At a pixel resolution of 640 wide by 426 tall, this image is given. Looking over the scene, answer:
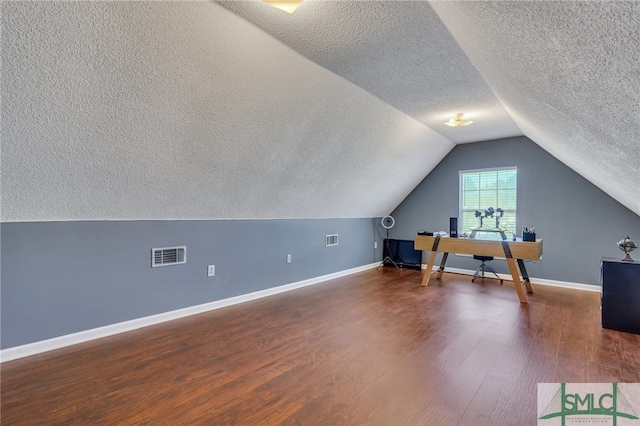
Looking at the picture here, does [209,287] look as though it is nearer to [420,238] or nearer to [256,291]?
[256,291]

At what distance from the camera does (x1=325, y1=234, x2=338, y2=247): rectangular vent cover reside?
529cm

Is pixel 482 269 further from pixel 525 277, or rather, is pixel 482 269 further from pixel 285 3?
pixel 285 3

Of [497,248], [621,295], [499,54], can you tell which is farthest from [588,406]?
[497,248]

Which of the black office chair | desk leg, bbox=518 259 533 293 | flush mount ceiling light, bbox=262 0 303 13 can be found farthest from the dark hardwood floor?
flush mount ceiling light, bbox=262 0 303 13

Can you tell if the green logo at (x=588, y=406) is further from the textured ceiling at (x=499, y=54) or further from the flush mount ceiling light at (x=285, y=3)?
the flush mount ceiling light at (x=285, y=3)

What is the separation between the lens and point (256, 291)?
13.5 feet

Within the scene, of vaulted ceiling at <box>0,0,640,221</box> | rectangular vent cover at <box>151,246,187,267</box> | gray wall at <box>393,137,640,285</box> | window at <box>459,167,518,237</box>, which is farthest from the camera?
window at <box>459,167,518,237</box>

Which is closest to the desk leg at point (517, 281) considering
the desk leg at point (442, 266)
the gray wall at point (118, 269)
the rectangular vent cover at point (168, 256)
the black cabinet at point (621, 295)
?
the black cabinet at point (621, 295)

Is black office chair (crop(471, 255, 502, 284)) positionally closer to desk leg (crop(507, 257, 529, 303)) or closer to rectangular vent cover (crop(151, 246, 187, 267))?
desk leg (crop(507, 257, 529, 303))

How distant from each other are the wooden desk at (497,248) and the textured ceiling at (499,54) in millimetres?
1263

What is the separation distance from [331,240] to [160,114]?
3.59m

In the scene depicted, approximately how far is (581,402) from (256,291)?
335cm

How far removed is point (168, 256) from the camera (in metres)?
3.30

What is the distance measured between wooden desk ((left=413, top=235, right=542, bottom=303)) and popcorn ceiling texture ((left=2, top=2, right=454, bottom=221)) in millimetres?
1976
